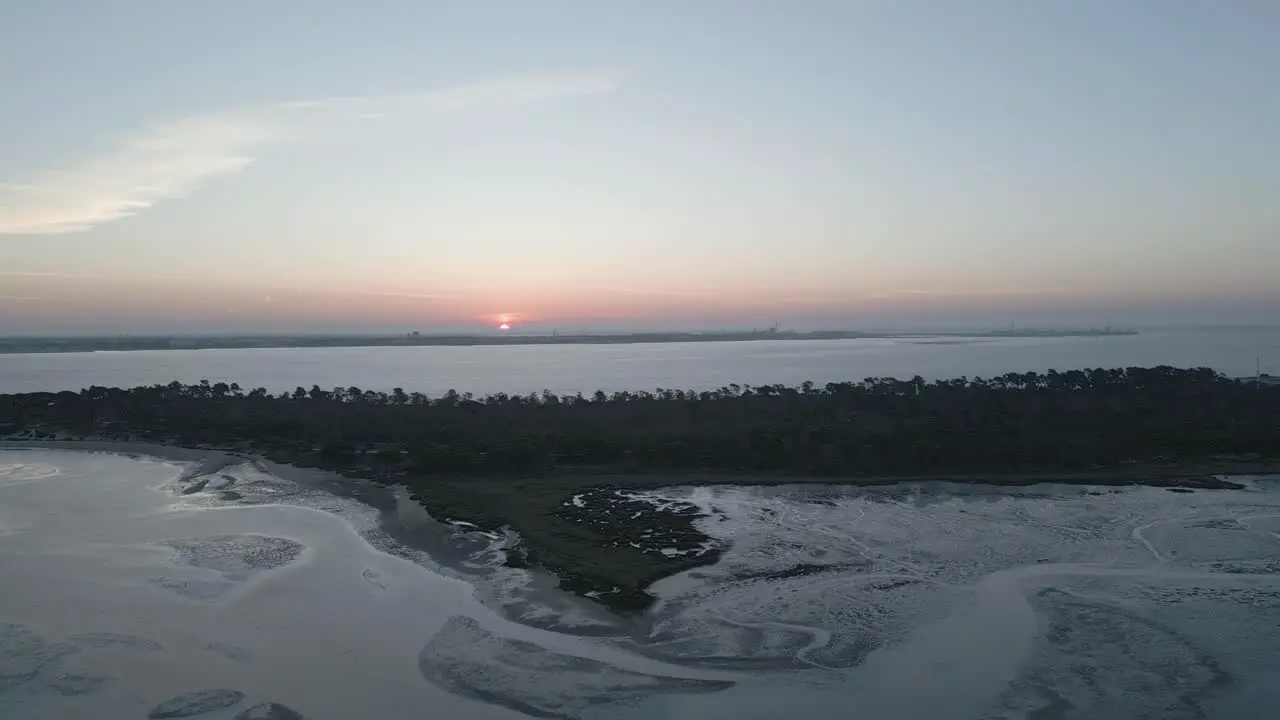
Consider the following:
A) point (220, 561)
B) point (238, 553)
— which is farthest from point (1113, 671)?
point (238, 553)

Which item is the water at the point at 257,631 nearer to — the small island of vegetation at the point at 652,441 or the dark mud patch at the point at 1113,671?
the small island of vegetation at the point at 652,441

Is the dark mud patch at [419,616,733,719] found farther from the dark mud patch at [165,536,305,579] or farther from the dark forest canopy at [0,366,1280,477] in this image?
the dark forest canopy at [0,366,1280,477]

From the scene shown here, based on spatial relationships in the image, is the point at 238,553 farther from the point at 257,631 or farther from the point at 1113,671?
the point at 1113,671

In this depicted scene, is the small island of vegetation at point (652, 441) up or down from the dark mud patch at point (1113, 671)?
up

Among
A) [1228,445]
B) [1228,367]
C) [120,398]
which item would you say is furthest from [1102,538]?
[1228,367]

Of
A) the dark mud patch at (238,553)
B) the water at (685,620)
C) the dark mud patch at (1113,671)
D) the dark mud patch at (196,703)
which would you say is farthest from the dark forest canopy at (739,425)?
the dark mud patch at (196,703)

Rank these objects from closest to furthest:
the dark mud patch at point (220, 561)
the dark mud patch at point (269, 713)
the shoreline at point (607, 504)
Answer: the dark mud patch at point (269, 713) → the dark mud patch at point (220, 561) → the shoreline at point (607, 504)

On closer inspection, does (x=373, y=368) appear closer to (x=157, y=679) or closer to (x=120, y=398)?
(x=120, y=398)
